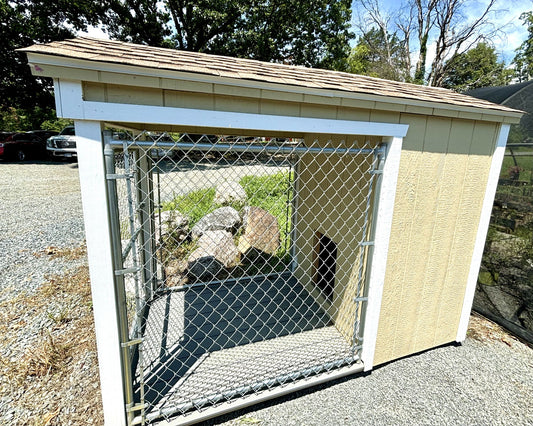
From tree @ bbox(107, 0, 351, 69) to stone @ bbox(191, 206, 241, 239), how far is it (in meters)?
10.2

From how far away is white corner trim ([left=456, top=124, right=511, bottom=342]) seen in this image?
7.63 ft

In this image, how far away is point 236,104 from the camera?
1.58m

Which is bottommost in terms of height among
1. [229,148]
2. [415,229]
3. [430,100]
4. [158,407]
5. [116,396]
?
[158,407]

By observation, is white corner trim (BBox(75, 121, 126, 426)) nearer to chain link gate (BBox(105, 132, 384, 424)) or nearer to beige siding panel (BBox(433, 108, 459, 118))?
chain link gate (BBox(105, 132, 384, 424))

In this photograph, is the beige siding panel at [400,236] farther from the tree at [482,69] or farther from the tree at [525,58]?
the tree at [525,58]

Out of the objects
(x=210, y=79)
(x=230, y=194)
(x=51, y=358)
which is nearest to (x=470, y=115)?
(x=210, y=79)

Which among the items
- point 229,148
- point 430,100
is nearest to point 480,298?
point 430,100

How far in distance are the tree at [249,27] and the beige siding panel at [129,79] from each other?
486 inches

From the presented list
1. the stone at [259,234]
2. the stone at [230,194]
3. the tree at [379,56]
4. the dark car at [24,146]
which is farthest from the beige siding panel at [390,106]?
the tree at [379,56]

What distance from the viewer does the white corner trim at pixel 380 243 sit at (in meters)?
2.00

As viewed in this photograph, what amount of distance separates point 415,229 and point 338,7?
47.6ft

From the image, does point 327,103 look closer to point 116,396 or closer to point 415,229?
point 415,229

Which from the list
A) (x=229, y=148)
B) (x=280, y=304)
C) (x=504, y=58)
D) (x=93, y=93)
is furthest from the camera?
(x=504, y=58)

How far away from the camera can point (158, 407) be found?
1.88 meters
